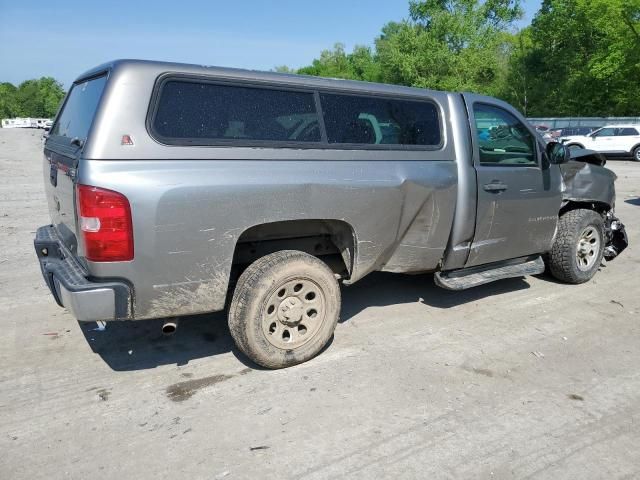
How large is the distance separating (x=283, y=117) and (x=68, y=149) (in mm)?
1398

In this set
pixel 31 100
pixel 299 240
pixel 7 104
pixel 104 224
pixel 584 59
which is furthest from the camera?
pixel 31 100

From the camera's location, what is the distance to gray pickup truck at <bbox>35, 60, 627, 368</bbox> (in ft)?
10.0

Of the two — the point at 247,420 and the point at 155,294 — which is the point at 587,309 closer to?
the point at 247,420

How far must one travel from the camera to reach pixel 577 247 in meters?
5.66

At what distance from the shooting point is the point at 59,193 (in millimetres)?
3641

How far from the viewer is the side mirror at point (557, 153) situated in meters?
5.05

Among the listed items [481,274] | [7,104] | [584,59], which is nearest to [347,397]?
[481,274]

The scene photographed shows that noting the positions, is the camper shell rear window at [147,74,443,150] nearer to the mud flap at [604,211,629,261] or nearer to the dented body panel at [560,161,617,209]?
the dented body panel at [560,161,617,209]

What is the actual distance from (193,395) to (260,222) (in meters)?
1.16

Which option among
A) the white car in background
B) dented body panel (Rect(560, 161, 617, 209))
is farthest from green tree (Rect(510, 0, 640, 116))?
dented body panel (Rect(560, 161, 617, 209))

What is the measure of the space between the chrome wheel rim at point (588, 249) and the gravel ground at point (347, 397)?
0.71 m

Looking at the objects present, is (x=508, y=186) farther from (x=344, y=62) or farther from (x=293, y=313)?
(x=344, y=62)

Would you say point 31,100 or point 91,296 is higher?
point 31,100

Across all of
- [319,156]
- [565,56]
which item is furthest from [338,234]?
[565,56]
